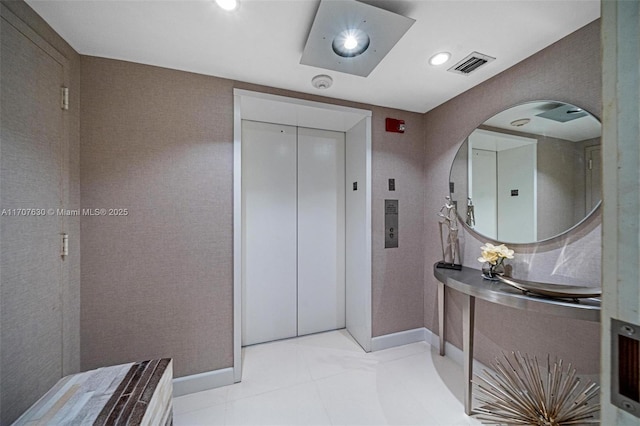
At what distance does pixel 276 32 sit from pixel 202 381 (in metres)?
2.43

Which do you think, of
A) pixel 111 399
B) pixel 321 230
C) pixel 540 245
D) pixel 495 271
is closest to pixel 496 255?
pixel 495 271

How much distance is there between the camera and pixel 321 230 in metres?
2.70

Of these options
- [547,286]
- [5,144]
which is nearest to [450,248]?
[547,286]

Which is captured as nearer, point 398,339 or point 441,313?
point 441,313

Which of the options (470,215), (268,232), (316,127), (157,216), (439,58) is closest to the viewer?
(439,58)

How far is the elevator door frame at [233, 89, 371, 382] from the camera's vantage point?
1912 mm

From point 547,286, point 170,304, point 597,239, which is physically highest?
point 597,239

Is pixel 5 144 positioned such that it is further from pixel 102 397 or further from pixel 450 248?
pixel 450 248

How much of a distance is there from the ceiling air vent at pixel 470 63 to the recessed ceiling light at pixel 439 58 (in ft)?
0.41

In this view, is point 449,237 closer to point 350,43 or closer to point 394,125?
point 394,125

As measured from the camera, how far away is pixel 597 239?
132 centimetres

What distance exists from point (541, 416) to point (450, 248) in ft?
3.86

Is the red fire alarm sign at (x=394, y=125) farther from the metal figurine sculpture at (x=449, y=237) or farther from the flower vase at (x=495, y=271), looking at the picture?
the flower vase at (x=495, y=271)

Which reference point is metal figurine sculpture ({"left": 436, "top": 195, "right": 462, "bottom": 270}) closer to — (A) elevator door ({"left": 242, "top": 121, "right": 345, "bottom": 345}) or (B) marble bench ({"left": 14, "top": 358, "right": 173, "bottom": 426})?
(A) elevator door ({"left": 242, "top": 121, "right": 345, "bottom": 345})
